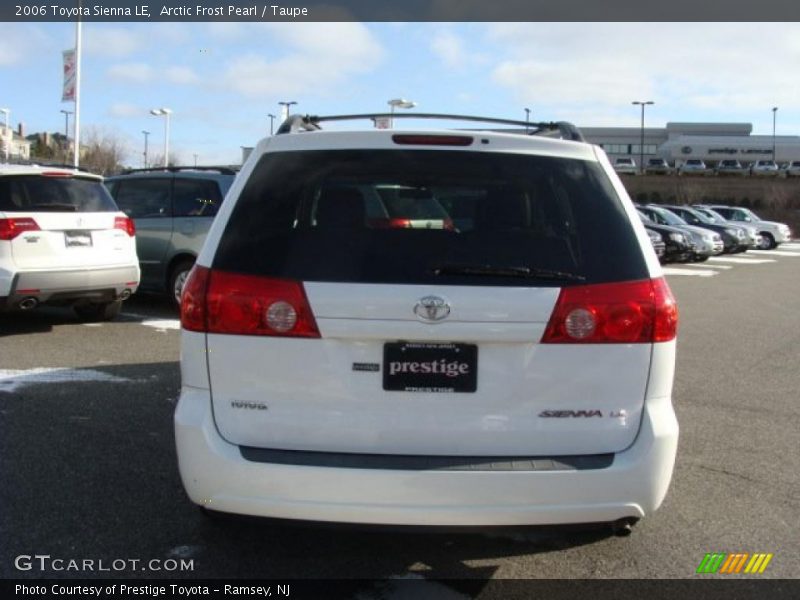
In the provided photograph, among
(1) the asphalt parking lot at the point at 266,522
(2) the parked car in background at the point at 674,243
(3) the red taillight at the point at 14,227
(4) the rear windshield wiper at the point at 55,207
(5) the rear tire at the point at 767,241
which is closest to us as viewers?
(1) the asphalt parking lot at the point at 266,522

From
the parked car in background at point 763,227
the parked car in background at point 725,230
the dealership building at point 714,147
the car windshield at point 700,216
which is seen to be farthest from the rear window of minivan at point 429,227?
the dealership building at point 714,147

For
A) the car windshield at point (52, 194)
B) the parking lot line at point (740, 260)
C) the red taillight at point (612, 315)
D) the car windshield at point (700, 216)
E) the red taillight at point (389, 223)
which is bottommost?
the parking lot line at point (740, 260)

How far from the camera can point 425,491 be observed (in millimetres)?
2910

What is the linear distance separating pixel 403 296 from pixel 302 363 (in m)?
0.45

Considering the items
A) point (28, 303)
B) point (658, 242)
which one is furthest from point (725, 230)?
point (28, 303)

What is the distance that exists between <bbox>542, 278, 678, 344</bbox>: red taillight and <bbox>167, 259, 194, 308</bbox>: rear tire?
26.0 feet

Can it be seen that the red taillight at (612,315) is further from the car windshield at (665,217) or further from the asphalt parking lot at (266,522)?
the car windshield at (665,217)

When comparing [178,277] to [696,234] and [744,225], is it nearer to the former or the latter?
[696,234]

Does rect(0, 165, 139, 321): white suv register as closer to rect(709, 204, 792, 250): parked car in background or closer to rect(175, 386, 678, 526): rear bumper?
rect(175, 386, 678, 526): rear bumper

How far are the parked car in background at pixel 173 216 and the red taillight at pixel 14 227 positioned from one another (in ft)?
7.04

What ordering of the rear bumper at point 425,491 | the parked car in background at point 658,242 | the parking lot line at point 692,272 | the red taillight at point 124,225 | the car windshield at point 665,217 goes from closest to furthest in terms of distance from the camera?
the rear bumper at point 425,491
the red taillight at point 124,225
the parking lot line at point 692,272
the parked car in background at point 658,242
the car windshield at point 665,217

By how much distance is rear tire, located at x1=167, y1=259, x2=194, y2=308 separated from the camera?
404 inches

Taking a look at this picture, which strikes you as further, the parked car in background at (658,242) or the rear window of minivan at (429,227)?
the parked car in background at (658,242)

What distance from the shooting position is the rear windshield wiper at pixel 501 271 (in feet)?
9.73
